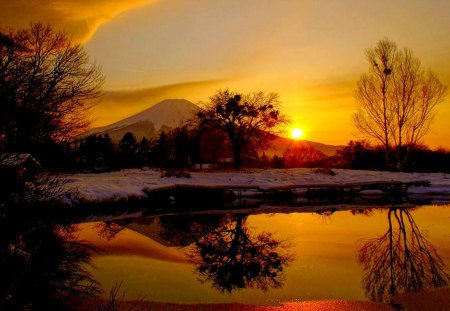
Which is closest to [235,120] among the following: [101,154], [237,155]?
[237,155]

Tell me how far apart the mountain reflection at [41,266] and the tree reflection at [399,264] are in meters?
4.58

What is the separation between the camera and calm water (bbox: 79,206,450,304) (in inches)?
284

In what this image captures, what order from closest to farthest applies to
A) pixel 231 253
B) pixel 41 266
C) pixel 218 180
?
1. pixel 41 266
2. pixel 231 253
3. pixel 218 180

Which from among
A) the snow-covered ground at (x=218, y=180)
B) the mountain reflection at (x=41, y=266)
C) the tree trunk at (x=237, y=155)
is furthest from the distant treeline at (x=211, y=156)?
the mountain reflection at (x=41, y=266)

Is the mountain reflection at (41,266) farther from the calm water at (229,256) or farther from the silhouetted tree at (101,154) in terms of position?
the silhouetted tree at (101,154)

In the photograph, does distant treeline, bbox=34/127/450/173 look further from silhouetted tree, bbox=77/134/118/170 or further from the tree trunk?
the tree trunk

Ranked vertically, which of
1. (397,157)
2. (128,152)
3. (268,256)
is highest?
(128,152)

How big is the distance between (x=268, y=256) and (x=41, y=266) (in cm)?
478

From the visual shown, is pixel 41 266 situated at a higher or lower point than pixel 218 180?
lower

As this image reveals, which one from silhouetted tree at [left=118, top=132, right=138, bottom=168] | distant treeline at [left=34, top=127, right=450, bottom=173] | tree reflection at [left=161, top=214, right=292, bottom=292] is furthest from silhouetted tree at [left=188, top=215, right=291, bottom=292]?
silhouetted tree at [left=118, top=132, right=138, bottom=168]

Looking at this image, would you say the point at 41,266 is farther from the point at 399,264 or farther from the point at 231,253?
the point at 399,264

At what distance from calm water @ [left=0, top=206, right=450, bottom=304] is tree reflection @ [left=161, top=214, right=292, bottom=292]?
2 cm

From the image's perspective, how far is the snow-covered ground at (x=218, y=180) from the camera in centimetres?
2050

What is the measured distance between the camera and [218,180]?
95.0 ft
